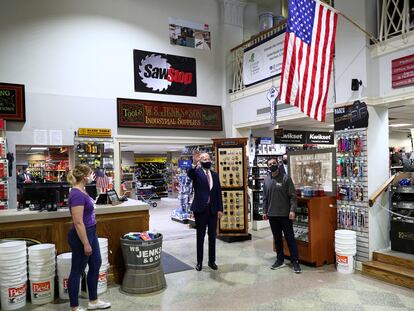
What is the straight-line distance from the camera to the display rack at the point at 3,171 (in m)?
5.40

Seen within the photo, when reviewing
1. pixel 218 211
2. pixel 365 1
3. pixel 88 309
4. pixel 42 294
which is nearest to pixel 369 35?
pixel 365 1

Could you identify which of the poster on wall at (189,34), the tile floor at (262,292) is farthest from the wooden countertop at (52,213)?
the poster on wall at (189,34)

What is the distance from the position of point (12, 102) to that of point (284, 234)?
5125mm

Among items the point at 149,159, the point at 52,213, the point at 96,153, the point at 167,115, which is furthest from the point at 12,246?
the point at 149,159

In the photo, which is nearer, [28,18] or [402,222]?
[402,222]

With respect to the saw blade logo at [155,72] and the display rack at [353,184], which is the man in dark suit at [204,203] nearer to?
the display rack at [353,184]

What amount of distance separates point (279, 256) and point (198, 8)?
6.00 metres

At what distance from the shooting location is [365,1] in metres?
4.76

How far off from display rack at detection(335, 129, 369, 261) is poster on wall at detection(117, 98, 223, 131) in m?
3.44

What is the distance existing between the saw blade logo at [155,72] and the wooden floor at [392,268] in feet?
17.2

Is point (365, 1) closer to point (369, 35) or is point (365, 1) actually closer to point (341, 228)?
point (369, 35)

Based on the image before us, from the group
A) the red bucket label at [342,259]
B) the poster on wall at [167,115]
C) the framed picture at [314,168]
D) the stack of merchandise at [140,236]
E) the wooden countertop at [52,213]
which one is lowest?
the red bucket label at [342,259]

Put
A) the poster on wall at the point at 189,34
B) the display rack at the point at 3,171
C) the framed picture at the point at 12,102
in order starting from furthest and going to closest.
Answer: the poster on wall at the point at 189,34, the framed picture at the point at 12,102, the display rack at the point at 3,171

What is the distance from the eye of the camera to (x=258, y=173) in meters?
8.16
